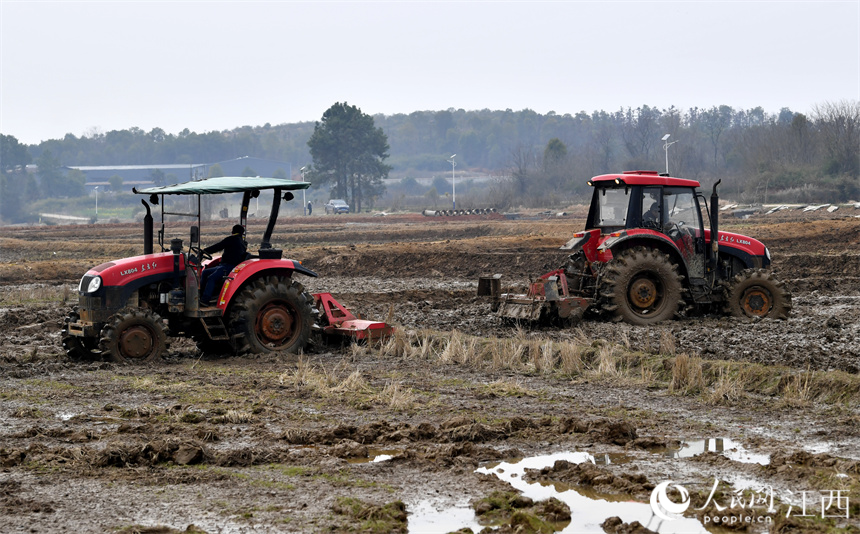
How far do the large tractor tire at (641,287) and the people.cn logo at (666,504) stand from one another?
29.4ft

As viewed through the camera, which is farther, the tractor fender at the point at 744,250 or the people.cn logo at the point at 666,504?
the tractor fender at the point at 744,250

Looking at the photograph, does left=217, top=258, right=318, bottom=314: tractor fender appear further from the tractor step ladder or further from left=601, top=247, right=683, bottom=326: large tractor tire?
left=601, top=247, right=683, bottom=326: large tractor tire

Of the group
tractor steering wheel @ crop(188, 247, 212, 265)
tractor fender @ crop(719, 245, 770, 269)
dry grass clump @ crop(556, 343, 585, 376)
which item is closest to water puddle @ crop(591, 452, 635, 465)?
dry grass clump @ crop(556, 343, 585, 376)

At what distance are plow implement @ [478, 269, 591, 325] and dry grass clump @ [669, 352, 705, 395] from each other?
4.46 m

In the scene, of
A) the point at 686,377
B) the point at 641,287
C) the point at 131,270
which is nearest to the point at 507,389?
the point at 686,377

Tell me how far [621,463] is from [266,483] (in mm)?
2629

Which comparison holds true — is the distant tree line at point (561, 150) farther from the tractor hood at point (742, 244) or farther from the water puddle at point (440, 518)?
the water puddle at point (440, 518)

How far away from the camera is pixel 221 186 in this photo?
12586mm

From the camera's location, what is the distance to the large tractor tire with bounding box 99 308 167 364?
12.3 m

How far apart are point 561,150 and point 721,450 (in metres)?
97.3

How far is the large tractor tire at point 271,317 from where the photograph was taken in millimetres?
13102

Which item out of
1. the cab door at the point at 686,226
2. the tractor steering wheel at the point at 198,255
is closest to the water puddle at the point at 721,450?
the tractor steering wheel at the point at 198,255

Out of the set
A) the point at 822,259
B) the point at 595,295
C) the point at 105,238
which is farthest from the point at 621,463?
the point at 105,238

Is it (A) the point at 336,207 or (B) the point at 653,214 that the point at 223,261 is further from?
(A) the point at 336,207
